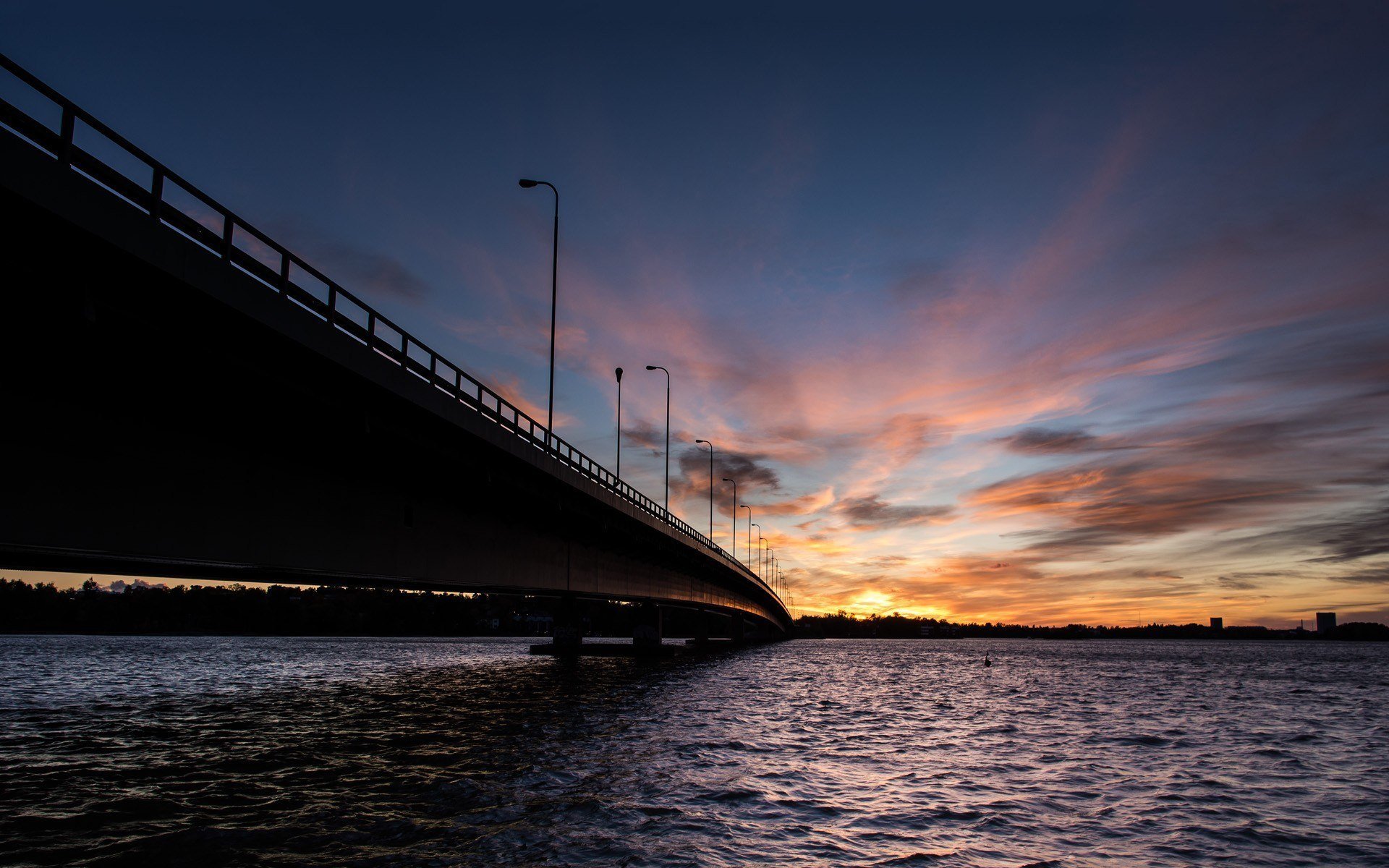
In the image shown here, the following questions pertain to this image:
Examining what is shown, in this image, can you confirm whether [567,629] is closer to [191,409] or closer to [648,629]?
[648,629]

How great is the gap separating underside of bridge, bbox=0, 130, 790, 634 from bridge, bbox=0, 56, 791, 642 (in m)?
0.04

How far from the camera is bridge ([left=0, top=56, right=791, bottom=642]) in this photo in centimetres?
1444

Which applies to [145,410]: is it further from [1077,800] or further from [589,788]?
[1077,800]

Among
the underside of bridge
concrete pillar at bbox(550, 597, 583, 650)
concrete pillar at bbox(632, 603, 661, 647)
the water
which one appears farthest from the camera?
concrete pillar at bbox(632, 603, 661, 647)

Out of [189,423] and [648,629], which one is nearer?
[189,423]

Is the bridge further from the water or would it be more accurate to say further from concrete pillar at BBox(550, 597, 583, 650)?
concrete pillar at BBox(550, 597, 583, 650)

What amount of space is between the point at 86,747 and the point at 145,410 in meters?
11.7

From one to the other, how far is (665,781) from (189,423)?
12937mm

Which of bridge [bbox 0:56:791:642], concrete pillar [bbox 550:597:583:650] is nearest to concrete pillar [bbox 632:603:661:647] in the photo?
concrete pillar [bbox 550:597:583:650]

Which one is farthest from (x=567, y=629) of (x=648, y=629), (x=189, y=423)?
(x=189, y=423)

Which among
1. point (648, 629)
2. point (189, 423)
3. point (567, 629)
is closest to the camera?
point (189, 423)

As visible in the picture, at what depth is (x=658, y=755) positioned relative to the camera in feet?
73.7

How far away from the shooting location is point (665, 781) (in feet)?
61.1

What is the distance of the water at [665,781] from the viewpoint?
13.2 m
